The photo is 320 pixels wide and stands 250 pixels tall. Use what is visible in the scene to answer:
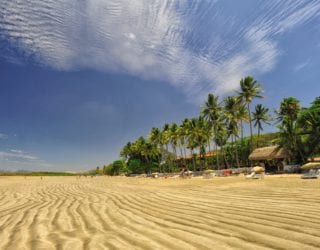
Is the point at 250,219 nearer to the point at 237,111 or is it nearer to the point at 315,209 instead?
the point at 315,209

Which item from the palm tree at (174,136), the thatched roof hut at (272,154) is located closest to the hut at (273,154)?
the thatched roof hut at (272,154)

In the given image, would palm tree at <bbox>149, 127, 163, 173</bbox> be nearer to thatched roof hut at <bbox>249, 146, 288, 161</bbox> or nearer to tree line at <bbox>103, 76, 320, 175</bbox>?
tree line at <bbox>103, 76, 320, 175</bbox>

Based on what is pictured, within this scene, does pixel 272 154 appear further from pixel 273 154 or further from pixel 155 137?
pixel 155 137

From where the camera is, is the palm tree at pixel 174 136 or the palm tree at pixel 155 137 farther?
the palm tree at pixel 155 137

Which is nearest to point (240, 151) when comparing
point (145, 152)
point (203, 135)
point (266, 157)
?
point (203, 135)

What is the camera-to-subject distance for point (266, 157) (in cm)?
3734

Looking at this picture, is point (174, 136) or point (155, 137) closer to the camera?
point (174, 136)

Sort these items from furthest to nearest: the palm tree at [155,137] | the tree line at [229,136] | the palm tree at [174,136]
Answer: the palm tree at [155,137], the palm tree at [174,136], the tree line at [229,136]

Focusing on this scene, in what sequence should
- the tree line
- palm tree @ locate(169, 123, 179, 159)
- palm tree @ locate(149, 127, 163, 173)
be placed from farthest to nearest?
palm tree @ locate(149, 127, 163, 173)
palm tree @ locate(169, 123, 179, 159)
the tree line

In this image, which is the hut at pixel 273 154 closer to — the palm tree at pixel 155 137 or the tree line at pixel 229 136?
the tree line at pixel 229 136

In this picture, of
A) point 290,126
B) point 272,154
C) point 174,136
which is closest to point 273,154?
point 272,154

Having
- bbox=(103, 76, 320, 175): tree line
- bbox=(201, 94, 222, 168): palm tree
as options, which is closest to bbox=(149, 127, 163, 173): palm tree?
bbox=(103, 76, 320, 175): tree line

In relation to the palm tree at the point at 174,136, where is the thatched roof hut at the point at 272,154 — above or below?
below

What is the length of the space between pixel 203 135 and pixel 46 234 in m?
50.8
